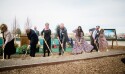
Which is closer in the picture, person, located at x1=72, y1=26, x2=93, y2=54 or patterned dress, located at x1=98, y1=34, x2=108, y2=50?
person, located at x1=72, y1=26, x2=93, y2=54

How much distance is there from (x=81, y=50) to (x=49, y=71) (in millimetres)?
8616

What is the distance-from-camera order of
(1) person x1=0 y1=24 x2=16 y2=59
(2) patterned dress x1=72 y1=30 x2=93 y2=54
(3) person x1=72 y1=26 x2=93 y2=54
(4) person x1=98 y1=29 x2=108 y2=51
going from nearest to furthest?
(1) person x1=0 y1=24 x2=16 y2=59, (3) person x1=72 y1=26 x2=93 y2=54, (2) patterned dress x1=72 y1=30 x2=93 y2=54, (4) person x1=98 y1=29 x2=108 y2=51

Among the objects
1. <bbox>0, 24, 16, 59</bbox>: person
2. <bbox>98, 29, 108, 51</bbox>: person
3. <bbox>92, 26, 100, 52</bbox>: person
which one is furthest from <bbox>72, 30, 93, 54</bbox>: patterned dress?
<bbox>0, 24, 16, 59</bbox>: person

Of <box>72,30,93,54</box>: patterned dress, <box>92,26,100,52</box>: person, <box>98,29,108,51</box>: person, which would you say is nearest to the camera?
<box>72,30,93,54</box>: patterned dress

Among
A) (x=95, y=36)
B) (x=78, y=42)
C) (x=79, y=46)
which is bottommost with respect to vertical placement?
(x=79, y=46)

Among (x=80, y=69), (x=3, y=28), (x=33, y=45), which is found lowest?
(x=80, y=69)

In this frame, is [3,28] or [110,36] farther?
[110,36]

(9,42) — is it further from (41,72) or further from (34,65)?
(41,72)

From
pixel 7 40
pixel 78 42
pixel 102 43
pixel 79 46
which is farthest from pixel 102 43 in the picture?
pixel 7 40

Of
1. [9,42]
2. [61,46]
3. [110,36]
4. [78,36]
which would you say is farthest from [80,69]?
[110,36]

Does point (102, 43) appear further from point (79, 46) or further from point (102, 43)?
point (79, 46)

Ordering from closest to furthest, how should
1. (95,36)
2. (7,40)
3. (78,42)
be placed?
(7,40), (78,42), (95,36)

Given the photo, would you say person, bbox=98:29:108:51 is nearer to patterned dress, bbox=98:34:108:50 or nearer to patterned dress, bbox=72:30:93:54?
patterned dress, bbox=98:34:108:50

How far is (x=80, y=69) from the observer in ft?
31.1
